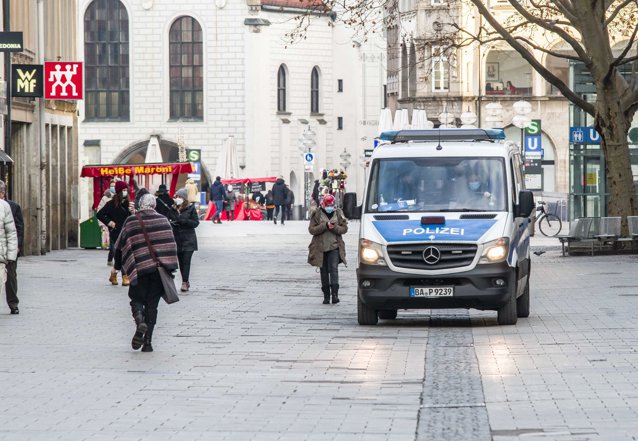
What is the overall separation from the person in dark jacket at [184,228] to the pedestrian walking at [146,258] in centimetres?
878

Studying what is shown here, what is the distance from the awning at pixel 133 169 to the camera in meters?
42.0

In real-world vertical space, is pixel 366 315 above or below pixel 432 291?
below

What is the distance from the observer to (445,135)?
21688 millimetres

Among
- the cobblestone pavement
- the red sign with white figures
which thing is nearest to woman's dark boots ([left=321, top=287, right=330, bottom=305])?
the cobblestone pavement

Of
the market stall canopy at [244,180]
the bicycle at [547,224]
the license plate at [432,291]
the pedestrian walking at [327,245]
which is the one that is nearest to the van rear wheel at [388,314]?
the license plate at [432,291]

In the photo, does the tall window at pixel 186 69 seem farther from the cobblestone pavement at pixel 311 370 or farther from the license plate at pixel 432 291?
the license plate at pixel 432 291

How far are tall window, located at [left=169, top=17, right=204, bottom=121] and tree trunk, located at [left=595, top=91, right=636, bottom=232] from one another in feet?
191

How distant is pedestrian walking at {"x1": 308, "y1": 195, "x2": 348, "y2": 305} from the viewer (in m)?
24.3

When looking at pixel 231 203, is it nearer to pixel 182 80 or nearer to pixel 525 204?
pixel 182 80

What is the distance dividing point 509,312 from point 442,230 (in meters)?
1.22

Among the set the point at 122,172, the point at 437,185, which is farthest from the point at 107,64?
the point at 437,185

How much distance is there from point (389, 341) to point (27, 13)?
81.1ft

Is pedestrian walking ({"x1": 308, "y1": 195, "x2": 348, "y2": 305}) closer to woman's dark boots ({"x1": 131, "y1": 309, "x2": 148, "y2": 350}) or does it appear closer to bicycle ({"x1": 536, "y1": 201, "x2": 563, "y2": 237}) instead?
woman's dark boots ({"x1": 131, "y1": 309, "x2": 148, "y2": 350})

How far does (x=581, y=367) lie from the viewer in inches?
591
